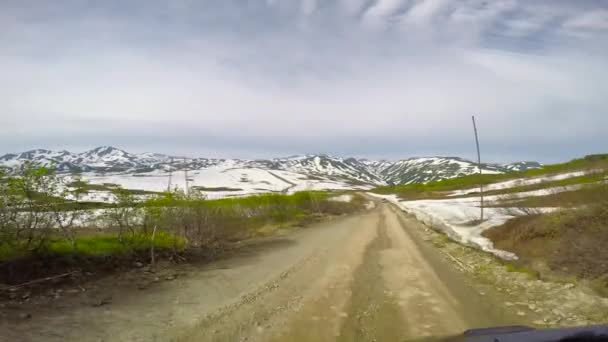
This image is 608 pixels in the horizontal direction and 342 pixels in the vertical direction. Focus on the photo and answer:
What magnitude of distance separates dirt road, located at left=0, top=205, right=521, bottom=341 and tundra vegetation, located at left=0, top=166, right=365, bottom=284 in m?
2.27

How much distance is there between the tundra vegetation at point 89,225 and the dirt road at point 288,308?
227 centimetres

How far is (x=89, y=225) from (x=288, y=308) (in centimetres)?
1073

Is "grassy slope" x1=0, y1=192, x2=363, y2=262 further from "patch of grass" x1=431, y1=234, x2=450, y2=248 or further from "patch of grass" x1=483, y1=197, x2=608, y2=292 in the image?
"patch of grass" x1=483, y1=197, x2=608, y2=292

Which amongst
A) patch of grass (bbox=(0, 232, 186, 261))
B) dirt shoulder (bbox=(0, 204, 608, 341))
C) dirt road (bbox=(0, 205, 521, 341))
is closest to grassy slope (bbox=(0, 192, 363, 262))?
patch of grass (bbox=(0, 232, 186, 261))

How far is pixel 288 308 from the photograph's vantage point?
9.51 meters

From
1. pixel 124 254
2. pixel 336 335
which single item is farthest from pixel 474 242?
pixel 124 254

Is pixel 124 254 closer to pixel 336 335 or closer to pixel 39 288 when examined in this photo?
pixel 39 288

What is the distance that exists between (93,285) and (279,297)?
6.08 meters

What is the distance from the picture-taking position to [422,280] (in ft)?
39.8

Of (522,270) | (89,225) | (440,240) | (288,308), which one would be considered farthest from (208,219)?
(522,270)

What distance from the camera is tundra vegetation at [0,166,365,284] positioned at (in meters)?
10.4

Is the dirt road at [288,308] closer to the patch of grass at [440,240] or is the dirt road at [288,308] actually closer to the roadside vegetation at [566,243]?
the roadside vegetation at [566,243]

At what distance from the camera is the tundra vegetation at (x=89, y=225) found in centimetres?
1045

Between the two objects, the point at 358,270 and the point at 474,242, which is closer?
the point at 358,270
